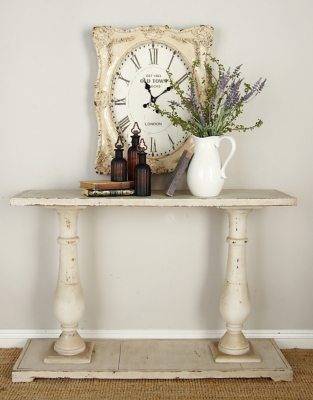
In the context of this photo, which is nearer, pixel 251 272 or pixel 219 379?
pixel 219 379

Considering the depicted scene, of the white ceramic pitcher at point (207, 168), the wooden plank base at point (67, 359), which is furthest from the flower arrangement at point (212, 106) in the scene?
the wooden plank base at point (67, 359)

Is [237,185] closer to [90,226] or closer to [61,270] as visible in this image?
[90,226]

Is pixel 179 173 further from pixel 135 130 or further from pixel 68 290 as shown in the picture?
pixel 68 290

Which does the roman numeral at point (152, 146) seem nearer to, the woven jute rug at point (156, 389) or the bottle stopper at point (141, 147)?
the bottle stopper at point (141, 147)

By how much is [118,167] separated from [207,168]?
39 cm

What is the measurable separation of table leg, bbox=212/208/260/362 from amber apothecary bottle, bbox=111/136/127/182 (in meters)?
0.50

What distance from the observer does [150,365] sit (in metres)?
2.51

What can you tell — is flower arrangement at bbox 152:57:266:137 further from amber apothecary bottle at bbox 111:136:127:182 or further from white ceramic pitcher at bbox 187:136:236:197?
amber apothecary bottle at bbox 111:136:127:182

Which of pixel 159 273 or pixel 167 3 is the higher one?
pixel 167 3

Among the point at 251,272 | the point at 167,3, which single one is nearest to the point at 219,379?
the point at 251,272

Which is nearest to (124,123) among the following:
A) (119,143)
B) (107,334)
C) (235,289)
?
(119,143)

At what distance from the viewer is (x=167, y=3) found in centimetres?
262

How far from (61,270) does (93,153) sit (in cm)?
58

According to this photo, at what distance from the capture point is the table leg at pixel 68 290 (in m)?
2.50
